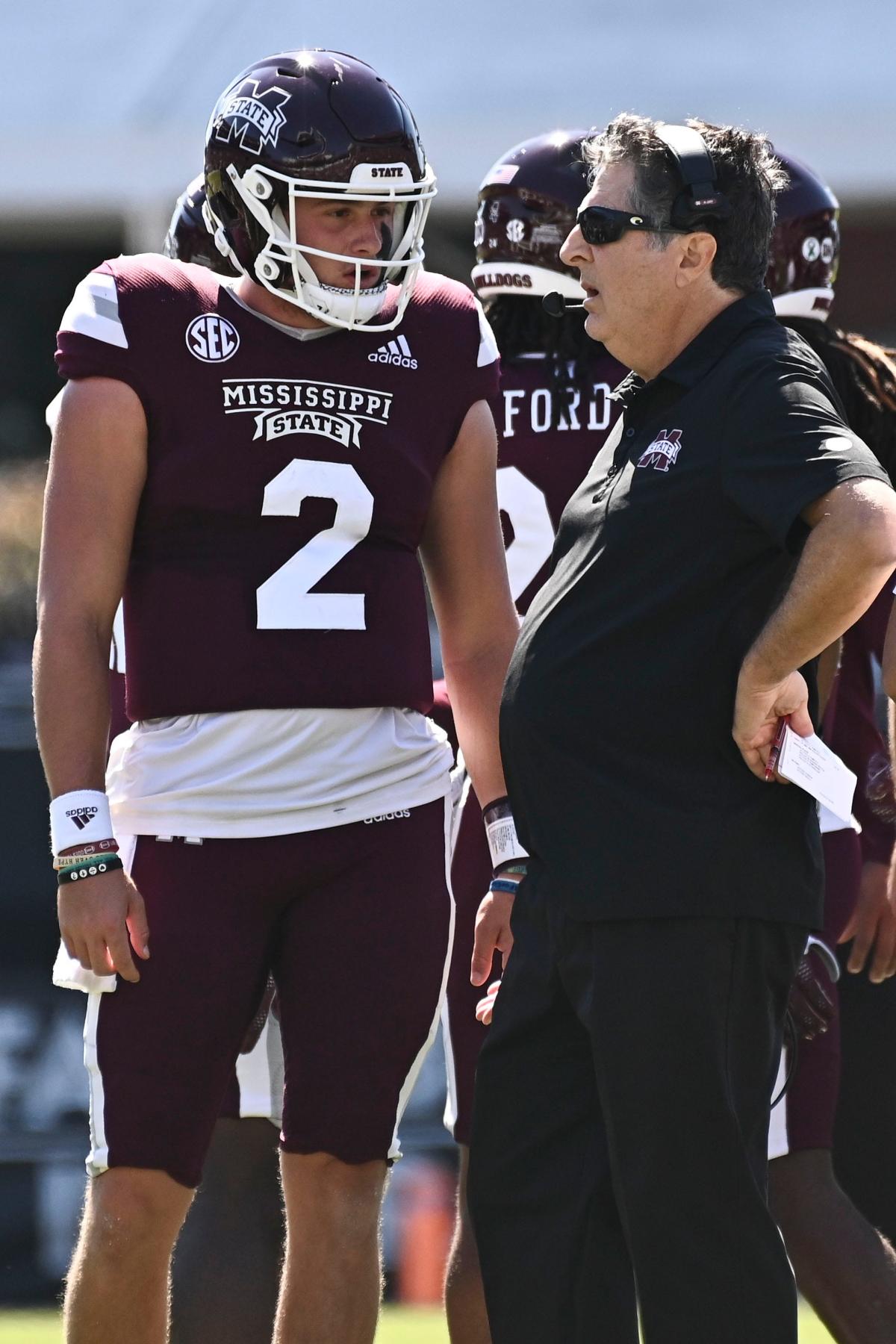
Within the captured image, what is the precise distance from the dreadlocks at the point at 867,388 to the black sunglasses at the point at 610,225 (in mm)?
854

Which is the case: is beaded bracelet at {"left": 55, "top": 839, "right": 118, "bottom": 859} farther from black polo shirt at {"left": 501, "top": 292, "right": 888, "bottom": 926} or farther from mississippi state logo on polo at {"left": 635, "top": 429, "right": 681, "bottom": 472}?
mississippi state logo on polo at {"left": 635, "top": 429, "right": 681, "bottom": 472}

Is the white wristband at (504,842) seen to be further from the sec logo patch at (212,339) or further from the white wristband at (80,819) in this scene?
the sec logo patch at (212,339)

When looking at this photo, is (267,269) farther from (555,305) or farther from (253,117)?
(555,305)

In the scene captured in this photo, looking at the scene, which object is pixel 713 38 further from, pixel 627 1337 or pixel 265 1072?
pixel 627 1337

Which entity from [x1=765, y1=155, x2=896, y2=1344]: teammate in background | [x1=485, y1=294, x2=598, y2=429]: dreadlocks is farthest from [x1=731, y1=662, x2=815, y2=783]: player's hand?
[x1=485, y1=294, x2=598, y2=429]: dreadlocks

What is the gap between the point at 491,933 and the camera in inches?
121

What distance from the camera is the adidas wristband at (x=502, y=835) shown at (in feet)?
10.0

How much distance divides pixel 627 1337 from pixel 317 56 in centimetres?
189

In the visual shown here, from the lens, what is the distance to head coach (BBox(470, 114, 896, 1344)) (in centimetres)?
262

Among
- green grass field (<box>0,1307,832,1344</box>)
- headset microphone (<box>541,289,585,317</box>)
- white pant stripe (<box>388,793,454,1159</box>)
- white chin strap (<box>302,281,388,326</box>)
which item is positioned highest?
white chin strap (<box>302,281,388,326</box>)

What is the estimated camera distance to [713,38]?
895 centimetres

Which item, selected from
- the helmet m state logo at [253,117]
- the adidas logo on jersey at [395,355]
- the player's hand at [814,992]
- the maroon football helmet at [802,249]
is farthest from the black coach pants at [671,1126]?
the maroon football helmet at [802,249]

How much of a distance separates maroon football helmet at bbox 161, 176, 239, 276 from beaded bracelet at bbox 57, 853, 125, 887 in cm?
146

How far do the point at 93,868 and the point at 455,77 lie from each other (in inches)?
270
